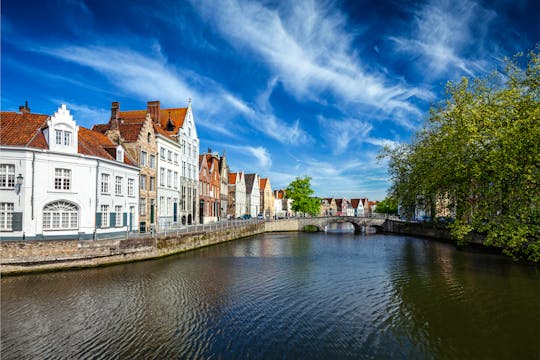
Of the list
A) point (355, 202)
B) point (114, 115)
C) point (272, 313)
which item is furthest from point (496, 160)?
point (355, 202)

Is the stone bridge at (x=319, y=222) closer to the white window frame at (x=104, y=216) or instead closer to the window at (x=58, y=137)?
the white window frame at (x=104, y=216)

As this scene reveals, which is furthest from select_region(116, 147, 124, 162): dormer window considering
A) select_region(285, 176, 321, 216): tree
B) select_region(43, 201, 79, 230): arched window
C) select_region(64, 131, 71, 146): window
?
select_region(285, 176, 321, 216): tree

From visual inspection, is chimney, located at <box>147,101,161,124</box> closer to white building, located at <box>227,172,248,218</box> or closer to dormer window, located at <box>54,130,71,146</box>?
dormer window, located at <box>54,130,71,146</box>

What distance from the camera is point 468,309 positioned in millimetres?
Answer: 13883

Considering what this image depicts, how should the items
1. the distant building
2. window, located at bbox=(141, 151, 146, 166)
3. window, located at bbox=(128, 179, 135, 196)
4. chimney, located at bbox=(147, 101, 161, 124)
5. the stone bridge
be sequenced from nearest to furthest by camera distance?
window, located at bbox=(128, 179, 135, 196)
window, located at bbox=(141, 151, 146, 166)
chimney, located at bbox=(147, 101, 161, 124)
the stone bridge
the distant building

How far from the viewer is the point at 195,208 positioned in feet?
148

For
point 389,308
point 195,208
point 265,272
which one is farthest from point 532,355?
point 195,208

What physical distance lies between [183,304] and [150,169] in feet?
70.0

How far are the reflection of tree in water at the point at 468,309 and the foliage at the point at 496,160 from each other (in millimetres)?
1864

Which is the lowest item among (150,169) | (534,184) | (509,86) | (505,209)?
(505,209)

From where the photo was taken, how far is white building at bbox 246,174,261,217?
77375mm

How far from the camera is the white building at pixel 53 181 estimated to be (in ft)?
68.2

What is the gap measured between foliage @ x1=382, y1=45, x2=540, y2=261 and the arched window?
24.9 m

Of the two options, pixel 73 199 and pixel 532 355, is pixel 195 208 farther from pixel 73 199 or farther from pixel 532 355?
pixel 532 355
